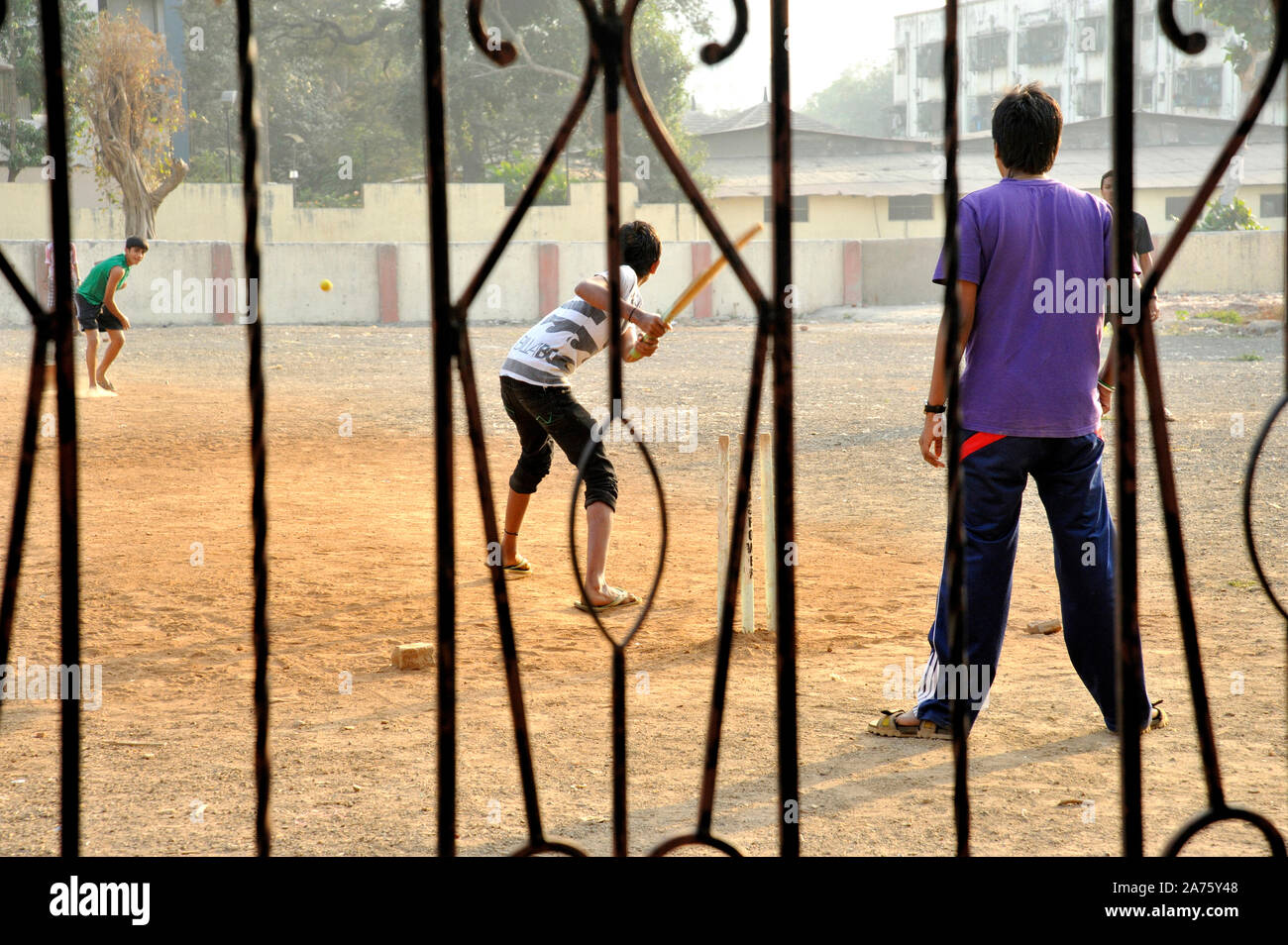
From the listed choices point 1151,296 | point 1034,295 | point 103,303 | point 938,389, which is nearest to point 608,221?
point 1151,296

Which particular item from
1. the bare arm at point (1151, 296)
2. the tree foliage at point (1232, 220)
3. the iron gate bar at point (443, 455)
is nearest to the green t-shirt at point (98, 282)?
the bare arm at point (1151, 296)

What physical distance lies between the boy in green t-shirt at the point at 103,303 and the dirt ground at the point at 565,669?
265 centimetres

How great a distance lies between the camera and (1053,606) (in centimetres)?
549

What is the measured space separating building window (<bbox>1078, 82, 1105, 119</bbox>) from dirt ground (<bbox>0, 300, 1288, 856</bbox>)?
4721cm

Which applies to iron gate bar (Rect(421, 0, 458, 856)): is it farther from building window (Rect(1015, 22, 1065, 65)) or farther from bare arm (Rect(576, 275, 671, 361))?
building window (Rect(1015, 22, 1065, 65))

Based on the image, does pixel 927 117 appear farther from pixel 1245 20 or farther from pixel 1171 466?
pixel 1171 466

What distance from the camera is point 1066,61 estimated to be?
53.6m

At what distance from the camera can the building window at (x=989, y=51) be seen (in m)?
55.7

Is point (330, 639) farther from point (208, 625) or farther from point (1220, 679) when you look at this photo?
point (1220, 679)

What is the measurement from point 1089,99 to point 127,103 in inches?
1618

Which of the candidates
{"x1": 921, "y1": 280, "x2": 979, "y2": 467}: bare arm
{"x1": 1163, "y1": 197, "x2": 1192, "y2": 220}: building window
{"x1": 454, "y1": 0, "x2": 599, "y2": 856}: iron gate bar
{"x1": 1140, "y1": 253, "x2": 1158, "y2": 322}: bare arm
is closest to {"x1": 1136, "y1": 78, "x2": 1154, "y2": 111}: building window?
{"x1": 1163, "y1": 197, "x2": 1192, "y2": 220}: building window

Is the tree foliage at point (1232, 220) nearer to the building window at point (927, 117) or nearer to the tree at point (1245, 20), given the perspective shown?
the tree at point (1245, 20)

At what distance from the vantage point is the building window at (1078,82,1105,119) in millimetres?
52719

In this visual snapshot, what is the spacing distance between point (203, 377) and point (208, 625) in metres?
10.6
